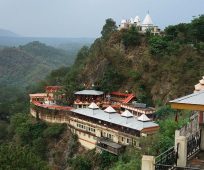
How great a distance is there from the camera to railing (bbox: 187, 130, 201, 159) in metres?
8.23

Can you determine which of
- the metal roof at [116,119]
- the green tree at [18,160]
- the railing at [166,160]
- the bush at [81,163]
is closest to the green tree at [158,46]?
the metal roof at [116,119]

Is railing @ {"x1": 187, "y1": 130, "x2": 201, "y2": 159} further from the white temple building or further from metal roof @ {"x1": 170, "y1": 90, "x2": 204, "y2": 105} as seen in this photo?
the white temple building

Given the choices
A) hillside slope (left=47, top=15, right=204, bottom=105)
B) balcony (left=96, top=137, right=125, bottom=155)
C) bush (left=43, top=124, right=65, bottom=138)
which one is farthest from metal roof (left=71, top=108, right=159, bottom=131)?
hillside slope (left=47, top=15, right=204, bottom=105)

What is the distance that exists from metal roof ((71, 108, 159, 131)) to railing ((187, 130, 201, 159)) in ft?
60.1

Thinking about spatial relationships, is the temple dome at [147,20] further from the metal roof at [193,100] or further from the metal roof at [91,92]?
the metal roof at [193,100]

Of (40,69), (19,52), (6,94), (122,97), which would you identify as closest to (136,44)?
(122,97)

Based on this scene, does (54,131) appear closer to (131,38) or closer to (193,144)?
(131,38)

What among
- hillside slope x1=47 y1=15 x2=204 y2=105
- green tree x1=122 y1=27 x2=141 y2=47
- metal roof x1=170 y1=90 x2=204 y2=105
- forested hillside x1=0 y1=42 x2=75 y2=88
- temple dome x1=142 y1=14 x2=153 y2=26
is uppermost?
temple dome x1=142 y1=14 x2=153 y2=26

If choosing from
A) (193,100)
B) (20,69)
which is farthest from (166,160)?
(20,69)

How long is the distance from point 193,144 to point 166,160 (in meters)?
1.30

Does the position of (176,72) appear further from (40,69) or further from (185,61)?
(40,69)

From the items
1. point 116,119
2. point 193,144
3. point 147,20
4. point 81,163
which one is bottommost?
point 81,163

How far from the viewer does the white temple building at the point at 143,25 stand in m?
41.2

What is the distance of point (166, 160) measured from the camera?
7.41 meters
